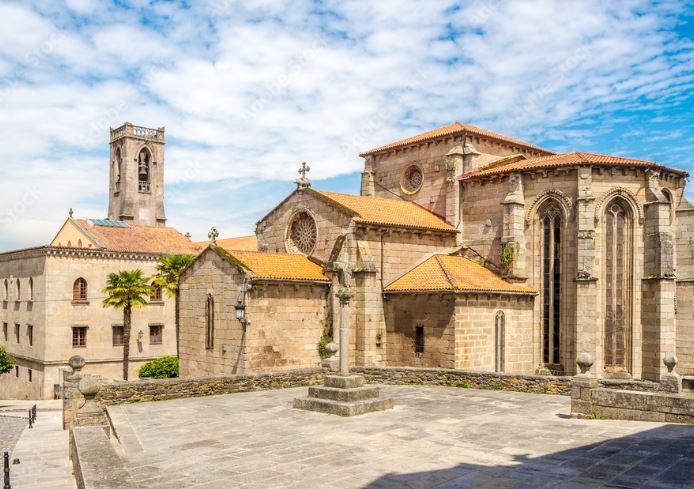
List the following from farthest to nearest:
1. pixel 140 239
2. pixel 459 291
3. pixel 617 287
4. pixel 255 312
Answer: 1. pixel 140 239
2. pixel 617 287
3. pixel 255 312
4. pixel 459 291

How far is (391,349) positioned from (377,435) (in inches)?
470

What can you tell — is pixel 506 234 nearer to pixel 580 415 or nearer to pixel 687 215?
pixel 687 215

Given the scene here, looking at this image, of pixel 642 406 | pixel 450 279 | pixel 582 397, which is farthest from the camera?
pixel 450 279

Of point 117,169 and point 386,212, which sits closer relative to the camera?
point 386,212

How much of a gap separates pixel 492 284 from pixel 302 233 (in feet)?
27.7

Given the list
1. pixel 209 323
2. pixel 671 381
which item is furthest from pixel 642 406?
pixel 209 323

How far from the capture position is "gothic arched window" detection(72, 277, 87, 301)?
38844 mm

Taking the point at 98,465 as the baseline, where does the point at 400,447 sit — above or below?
below

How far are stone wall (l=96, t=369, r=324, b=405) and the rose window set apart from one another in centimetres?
755

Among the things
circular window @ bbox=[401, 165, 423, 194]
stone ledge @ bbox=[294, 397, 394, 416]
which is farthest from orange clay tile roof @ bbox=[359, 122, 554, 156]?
stone ledge @ bbox=[294, 397, 394, 416]

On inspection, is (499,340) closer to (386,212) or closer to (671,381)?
(386,212)

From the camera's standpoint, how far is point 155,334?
1677 inches

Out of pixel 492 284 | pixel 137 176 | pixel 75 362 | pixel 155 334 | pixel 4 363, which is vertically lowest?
pixel 4 363

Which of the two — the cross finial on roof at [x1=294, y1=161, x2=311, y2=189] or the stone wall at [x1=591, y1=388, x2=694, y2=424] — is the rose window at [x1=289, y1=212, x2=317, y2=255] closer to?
the cross finial on roof at [x1=294, y1=161, x2=311, y2=189]
